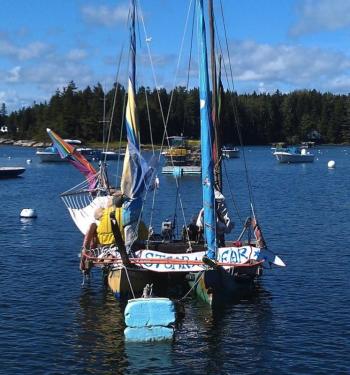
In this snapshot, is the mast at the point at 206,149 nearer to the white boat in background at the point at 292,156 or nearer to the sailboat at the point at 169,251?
the sailboat at the point at 169,251

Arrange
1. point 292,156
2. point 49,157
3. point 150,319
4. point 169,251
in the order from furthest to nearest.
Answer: point 49,157
point 292,156
point 169,251
point 150,319

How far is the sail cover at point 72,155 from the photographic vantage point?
48.8m

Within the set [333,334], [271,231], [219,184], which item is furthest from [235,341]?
[271,231]

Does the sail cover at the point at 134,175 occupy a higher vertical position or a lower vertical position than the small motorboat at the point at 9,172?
higher

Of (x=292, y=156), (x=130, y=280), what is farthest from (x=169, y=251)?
(x=292, y=156)

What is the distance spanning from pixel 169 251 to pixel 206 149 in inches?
244

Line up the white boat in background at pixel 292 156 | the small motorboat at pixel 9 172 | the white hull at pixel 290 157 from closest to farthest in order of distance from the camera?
the small motorboat at pixel 9 172 < the white hull at pixel 290 157 < the white boat in background at pixel 292 156

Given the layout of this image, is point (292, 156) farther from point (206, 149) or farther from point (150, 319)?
point (150, 319)

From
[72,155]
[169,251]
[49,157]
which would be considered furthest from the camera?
[49,157]

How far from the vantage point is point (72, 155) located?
49.0 m

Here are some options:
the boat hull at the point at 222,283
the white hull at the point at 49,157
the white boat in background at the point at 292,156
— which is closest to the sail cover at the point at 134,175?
the boat hull at the point at 222,283

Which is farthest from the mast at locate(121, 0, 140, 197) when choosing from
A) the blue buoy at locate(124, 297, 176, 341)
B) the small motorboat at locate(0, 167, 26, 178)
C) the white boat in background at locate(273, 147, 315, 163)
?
the white boat in background at locate(273, 147, 315, 163)

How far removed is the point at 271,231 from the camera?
56.6 meters

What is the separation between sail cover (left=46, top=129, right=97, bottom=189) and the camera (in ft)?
160
